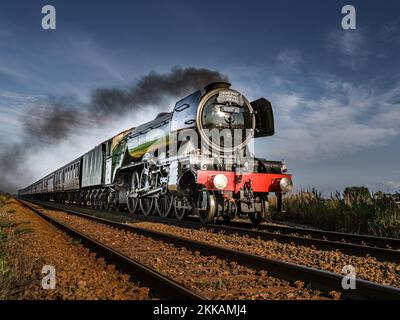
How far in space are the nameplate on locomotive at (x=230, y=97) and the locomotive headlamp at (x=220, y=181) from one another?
2183mm

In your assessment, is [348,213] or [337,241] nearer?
[337,241]

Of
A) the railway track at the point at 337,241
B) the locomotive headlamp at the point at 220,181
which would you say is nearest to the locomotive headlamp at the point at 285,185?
the railway track at the point at 337,241

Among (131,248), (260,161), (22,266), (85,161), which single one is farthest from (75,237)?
(85,161)

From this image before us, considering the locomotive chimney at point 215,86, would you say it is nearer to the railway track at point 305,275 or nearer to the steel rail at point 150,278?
the railway track at point 305,275

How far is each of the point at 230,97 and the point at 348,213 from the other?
4.48 metres

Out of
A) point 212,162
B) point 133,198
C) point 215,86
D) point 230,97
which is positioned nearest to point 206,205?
point 212,162

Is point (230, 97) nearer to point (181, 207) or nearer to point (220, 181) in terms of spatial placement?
point (220, 181)

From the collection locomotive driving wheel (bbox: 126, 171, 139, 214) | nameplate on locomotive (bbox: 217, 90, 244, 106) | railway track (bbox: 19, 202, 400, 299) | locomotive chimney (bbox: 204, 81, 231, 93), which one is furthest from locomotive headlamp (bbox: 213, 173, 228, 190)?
locomotive driving wheel (bbox: 126, 171, 139, 214)

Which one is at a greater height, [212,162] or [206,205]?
[212,162]

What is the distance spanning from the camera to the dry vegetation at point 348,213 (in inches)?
369

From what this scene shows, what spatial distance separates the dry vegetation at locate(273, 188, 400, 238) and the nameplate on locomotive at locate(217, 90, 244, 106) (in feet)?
13.6

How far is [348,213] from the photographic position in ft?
34.9

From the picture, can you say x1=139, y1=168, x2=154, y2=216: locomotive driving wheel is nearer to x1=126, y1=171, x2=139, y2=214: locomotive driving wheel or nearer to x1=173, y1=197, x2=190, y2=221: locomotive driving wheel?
x1=126, y1=171, x2=139, y2=214: locomotive driving wheel
